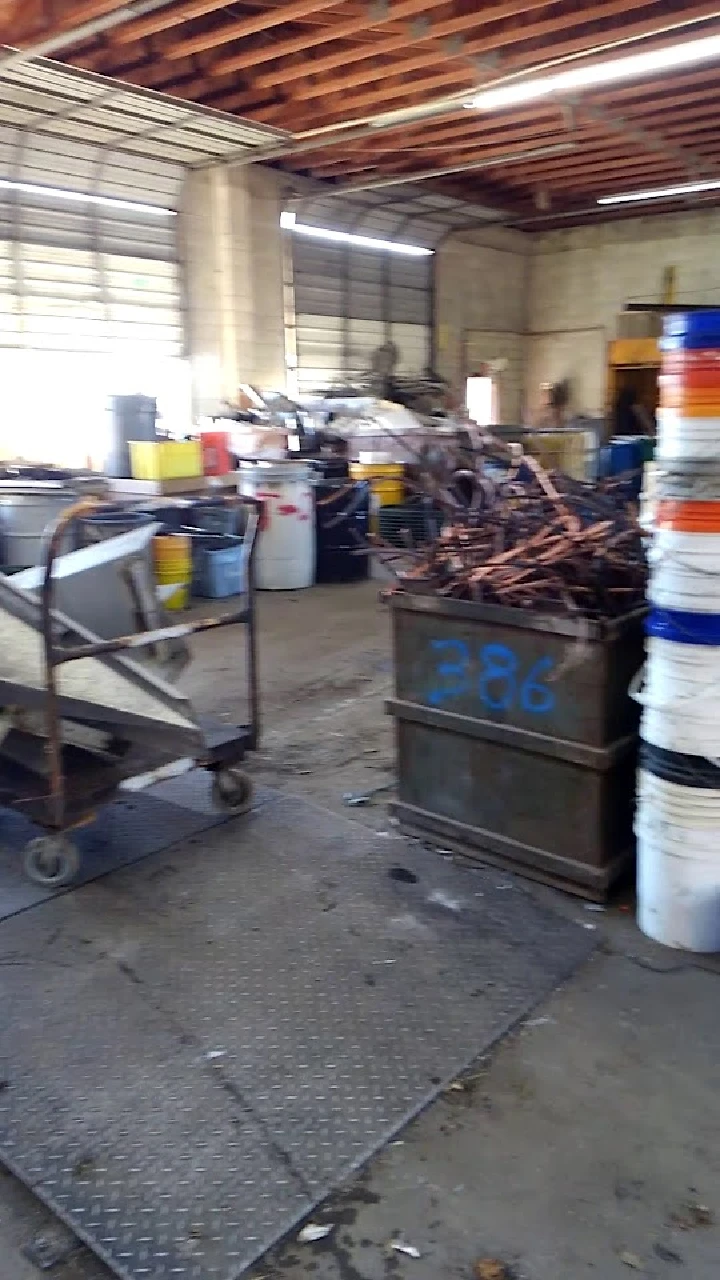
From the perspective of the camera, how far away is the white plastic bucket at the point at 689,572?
2.21 meters

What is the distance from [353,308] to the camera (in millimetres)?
10516

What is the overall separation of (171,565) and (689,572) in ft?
14.8

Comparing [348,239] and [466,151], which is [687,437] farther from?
[348,239]

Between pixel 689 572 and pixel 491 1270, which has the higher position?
pixel 689 572

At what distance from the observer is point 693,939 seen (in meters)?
2.38

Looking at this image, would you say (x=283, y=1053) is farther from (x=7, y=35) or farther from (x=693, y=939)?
(x=7, y=35)

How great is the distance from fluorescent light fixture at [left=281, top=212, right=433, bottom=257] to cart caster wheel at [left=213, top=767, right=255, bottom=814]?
773cm

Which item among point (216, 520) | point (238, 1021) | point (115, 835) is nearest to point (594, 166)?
point (216, 520)

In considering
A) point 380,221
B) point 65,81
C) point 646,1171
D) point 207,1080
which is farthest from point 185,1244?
point 380,221

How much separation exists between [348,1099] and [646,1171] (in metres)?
0.60

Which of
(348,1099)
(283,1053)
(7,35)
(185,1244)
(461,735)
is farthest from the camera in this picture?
(7,35)

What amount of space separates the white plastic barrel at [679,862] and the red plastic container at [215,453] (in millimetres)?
5001

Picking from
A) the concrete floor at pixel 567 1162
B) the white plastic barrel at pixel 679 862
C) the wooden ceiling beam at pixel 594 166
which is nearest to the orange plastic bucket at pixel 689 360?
the white plastic barrel at pixel 679 862

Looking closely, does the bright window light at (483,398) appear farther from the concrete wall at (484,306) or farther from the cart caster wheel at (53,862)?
the cart caster wheel at (53,862)
